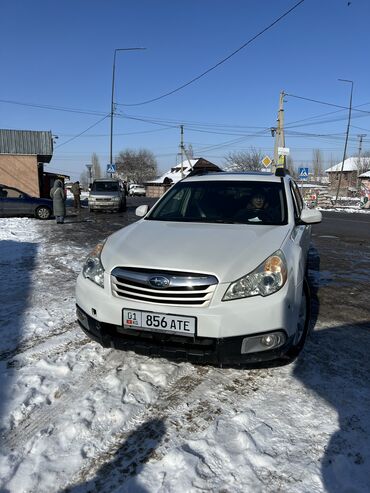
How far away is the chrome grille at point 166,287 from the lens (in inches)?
119

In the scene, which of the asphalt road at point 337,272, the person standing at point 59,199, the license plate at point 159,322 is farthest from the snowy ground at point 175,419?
the person standing at point 59,199

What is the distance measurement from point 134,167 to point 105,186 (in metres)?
73.3

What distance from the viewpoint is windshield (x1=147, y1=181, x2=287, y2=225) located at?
4.53 meters

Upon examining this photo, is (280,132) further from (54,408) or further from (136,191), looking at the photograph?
(136,191)

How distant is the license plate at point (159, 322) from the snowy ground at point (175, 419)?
54 cm

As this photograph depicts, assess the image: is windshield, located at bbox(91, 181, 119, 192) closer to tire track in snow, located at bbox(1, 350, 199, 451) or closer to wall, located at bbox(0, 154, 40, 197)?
wall, located at bbox(0, 154, 40, 197)

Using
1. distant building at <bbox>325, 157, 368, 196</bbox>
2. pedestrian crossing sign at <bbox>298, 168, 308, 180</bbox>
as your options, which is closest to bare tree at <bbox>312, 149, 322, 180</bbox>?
distant building at <bbox>325, 157, 368, 196</bbox>

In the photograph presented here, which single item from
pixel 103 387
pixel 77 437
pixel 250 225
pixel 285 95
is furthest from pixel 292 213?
pixel 285 95

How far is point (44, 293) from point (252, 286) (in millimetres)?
3821

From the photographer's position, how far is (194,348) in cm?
303

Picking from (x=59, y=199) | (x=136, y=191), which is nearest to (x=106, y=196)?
(x=59, y=199)

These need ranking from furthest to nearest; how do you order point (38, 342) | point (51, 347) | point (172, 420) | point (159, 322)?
point (38, 342), point (51, 347), point (159, 322), point (172, 420)

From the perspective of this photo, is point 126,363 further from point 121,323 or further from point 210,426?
point 210,426

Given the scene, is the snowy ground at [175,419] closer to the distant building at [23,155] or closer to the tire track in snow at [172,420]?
the tire track in snow at [172,420]
